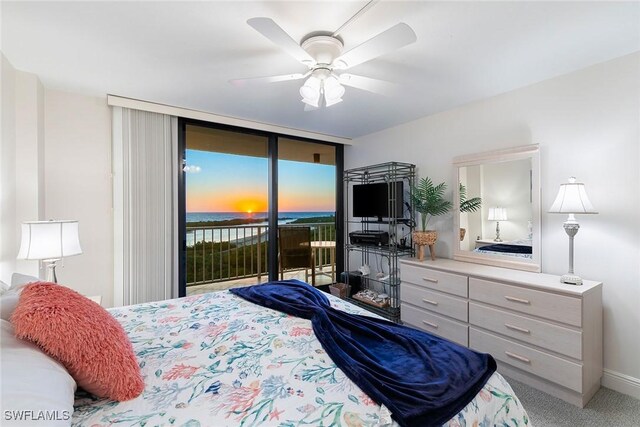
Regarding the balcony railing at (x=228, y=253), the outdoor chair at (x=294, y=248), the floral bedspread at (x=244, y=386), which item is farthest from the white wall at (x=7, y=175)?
the outdoor chair at (x=294, y=248)

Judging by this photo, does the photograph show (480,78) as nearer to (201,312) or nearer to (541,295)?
(541,295)

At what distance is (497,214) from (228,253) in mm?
3300

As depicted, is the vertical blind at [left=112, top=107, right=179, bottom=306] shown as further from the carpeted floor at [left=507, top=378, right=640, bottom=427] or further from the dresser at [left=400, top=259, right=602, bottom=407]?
the carpeted floor at [left=507, top=378, right=640, bottom=427]

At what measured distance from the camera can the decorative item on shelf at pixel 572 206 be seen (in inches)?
79.7

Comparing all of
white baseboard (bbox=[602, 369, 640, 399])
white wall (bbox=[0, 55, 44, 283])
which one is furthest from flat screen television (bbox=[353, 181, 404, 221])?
white wall (bbox=[0, 55, 44, 283])

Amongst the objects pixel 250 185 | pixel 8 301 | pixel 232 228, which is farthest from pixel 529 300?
pixel 232 228

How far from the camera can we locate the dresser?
1.91m

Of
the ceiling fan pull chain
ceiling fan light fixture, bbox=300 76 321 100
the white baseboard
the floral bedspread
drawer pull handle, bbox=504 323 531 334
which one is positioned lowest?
the white baseboard

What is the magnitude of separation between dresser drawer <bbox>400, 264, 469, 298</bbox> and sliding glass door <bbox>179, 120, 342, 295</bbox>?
5.15ft

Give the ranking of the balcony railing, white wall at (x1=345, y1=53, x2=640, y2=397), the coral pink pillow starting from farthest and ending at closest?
the balcony railing < white wall at (x1=345, y1=53, x2=640, y2=397) < the coral pink pillow

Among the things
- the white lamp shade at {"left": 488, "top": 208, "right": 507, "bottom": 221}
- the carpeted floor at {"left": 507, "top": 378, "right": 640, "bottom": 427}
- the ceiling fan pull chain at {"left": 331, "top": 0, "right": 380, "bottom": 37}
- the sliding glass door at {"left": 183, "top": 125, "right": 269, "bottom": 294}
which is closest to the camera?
the ceiling fan pull chain at {"left": 331, "top": 0, "right": 380, "bottom": 37}

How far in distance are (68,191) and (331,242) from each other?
10.4ft

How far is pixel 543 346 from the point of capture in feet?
6.64

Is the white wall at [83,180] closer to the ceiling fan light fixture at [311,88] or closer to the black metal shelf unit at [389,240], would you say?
the ceiling fan light fixture at [311,88]
